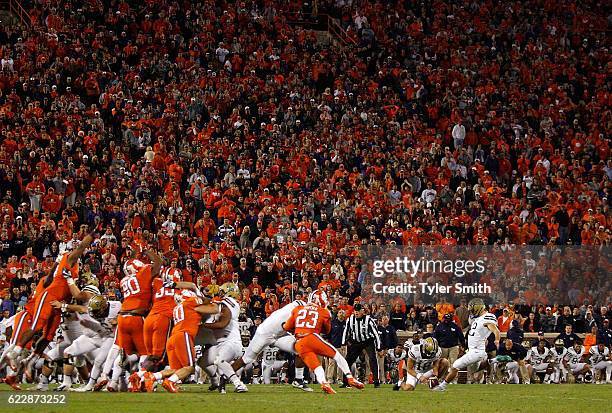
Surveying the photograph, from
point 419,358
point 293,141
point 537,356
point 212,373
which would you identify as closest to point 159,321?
point 212,373

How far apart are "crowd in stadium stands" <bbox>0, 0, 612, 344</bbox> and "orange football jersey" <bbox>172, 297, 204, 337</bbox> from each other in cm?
584

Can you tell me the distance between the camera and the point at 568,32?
1628 inches

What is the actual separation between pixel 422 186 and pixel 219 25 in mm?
9061

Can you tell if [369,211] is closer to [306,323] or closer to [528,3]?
[306,323]

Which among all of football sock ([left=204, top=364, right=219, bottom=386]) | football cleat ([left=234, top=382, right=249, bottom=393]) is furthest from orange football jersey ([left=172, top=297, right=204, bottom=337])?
football cleat ([left=234, top=382, right=249, bottom=393])

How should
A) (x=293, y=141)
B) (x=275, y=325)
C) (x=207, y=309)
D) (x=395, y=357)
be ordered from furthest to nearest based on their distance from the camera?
(x=293, y=141)
(x=395, y=357)
(x=275, y=325)
(x=207, y=309)

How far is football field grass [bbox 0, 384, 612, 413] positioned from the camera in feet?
48.5

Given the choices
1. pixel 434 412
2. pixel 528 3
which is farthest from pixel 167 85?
pixel 434 412

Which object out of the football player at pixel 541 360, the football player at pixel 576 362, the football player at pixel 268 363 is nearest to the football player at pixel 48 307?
the football player at pixel 268 363

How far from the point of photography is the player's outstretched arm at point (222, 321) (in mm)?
17953

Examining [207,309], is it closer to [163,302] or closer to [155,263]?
[163,302]

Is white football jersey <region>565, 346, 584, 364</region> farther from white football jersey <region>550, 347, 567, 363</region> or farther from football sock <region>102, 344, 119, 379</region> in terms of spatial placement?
football sock <region>102, 344, 119, 379</region>

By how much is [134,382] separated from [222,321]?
1.62 metres

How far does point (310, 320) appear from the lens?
59.4ft
